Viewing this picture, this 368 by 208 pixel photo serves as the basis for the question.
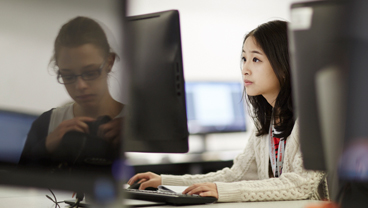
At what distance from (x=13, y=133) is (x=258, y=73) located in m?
0.95

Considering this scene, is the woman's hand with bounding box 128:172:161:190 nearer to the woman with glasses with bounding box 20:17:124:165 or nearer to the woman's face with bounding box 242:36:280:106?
the woman's face with bounding box 242:36:280:106

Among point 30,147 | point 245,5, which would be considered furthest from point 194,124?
point 30,147

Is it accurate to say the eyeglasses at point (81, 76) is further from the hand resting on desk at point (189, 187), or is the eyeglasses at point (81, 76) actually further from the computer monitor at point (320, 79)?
the hand resting on desk at point (189, 187)

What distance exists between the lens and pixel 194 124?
306cm

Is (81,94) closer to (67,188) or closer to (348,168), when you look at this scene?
(67,188)

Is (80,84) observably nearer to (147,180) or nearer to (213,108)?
(147,180)

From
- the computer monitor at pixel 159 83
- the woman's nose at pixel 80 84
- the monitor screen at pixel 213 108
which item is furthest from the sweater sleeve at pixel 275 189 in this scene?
the monitor screen at pixel 213 108

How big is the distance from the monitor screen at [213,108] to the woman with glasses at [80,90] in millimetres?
2521

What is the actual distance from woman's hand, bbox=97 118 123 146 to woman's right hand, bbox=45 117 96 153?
2 centimetres

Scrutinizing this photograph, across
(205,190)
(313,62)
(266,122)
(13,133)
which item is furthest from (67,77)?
(266,122)

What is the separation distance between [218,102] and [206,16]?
1069mm

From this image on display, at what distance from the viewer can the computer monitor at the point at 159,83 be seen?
90cm

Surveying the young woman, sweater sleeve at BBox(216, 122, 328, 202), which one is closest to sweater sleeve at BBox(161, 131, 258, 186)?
the young woman

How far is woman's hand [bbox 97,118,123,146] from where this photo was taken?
494mm
